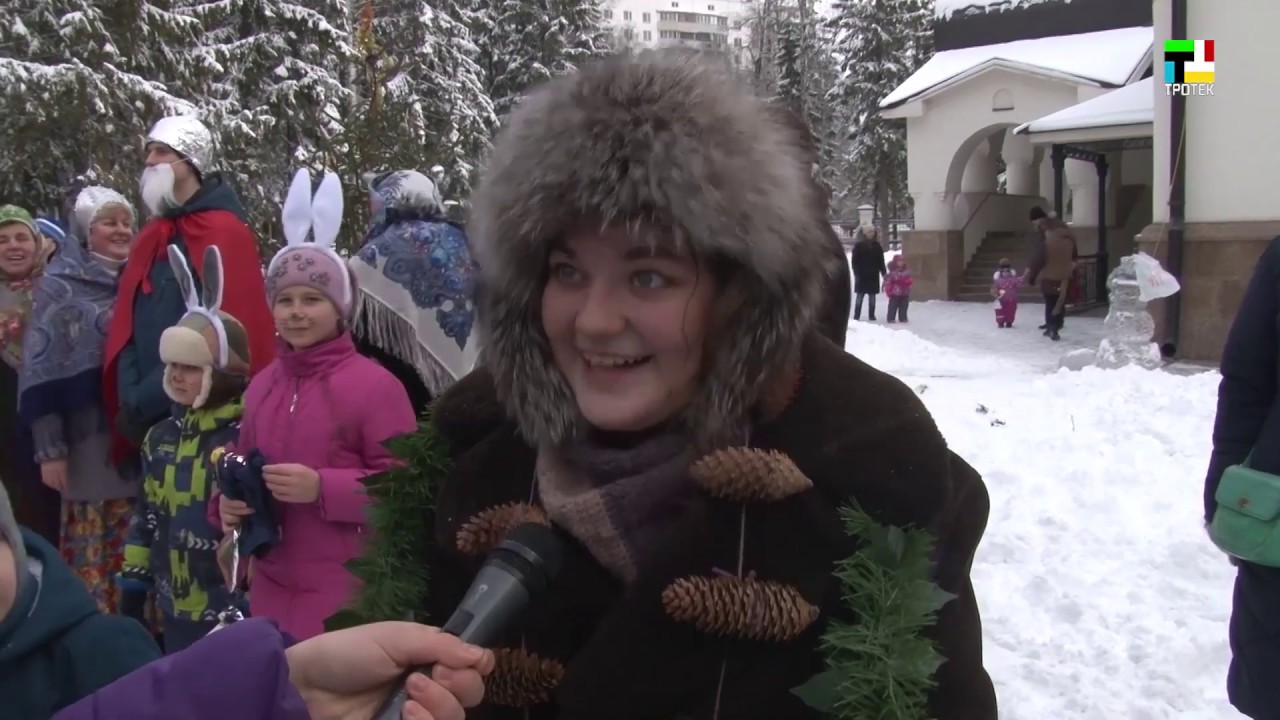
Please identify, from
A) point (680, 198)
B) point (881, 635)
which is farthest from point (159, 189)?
point (881, 635)

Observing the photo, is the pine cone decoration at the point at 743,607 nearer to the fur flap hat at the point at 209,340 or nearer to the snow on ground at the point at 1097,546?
the fur flap hat at the point at 209,340

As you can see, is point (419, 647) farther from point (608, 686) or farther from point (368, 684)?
point (608, 686)

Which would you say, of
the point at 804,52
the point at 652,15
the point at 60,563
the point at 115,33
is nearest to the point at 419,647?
the point at 60,563

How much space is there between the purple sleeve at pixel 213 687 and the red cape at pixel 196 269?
2.96 m

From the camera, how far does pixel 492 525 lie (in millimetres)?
1691

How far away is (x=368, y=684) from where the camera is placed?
125cm

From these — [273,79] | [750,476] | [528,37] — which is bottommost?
[750,476]

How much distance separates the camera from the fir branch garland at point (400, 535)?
1832 millimetres

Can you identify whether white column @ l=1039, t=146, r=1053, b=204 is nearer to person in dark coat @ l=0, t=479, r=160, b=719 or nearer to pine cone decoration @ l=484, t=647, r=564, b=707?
pine cone decoration @ l=484, t=647, r=564, b=707

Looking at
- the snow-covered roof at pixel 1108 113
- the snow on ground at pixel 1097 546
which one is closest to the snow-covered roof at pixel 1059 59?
the snow-covered roof at pixel 1108 113

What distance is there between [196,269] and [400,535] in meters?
2.48

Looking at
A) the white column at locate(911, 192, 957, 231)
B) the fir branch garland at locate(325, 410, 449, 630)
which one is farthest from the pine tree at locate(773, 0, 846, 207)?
the fir branch garland at locate(325, 410, 449, 630)

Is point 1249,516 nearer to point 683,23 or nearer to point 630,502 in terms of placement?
point 630,502

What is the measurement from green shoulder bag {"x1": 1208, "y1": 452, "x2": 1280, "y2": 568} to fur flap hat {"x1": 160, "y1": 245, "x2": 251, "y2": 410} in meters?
3.10
